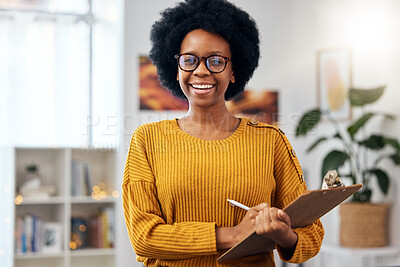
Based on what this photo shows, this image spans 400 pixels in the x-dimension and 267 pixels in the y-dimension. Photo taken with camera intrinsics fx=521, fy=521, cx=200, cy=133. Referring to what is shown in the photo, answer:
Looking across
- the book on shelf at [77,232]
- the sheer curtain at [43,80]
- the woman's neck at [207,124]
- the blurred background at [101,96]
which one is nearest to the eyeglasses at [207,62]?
the woman's neck at [207,124]

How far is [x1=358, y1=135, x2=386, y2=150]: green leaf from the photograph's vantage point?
130 inches

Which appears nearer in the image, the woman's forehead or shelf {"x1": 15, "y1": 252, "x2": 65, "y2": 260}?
the woman's forehead

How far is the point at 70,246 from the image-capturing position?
404cm

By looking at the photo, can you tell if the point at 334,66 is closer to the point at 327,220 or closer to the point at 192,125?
the point at 327,220

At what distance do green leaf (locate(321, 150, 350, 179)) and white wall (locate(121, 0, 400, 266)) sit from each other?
13.2 inches

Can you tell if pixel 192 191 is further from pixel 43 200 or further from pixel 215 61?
pixel 43 200

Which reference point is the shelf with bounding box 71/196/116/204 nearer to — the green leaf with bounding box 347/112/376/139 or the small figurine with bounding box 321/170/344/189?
the green leaf with bounding box 347/112/376/139

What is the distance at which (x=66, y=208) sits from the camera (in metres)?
3.92

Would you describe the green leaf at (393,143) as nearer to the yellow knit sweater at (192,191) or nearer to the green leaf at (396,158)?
the green leaf at (396,158)

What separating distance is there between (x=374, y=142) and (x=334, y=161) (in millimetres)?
276

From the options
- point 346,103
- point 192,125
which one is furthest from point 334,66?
point 192,125

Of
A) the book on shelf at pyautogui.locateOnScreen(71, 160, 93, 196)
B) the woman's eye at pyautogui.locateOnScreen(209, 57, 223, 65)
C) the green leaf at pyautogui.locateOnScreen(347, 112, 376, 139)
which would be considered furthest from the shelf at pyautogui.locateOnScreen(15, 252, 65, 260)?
the woman's eye at pyautogui.locateOnScreen(209, 57, 223, 65)

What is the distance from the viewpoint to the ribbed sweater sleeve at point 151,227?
119cm

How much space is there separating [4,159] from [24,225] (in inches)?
22.5
